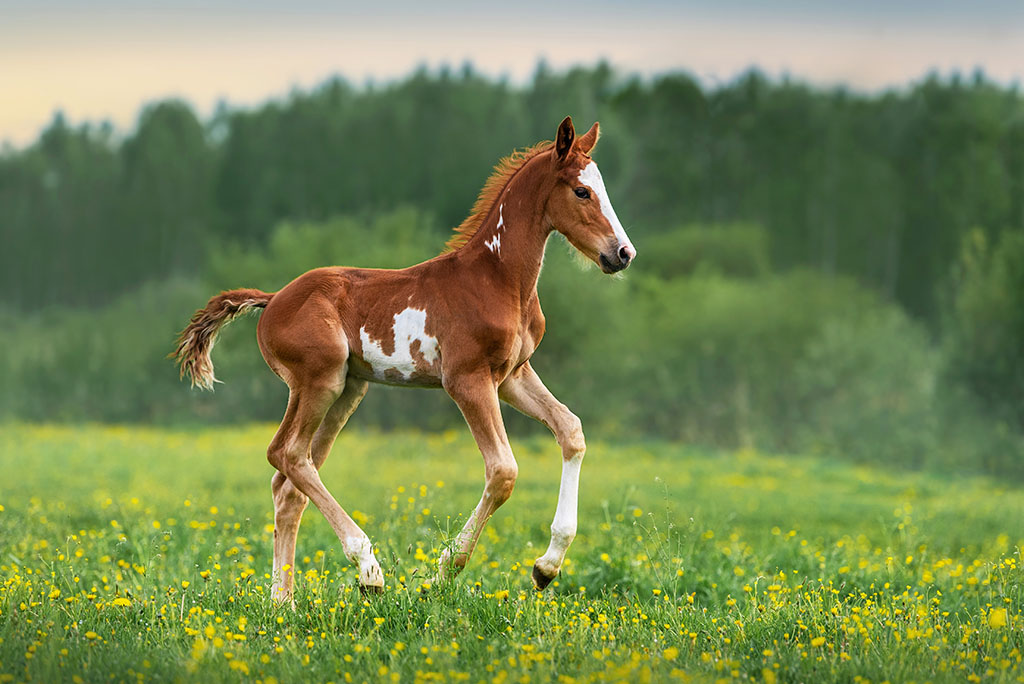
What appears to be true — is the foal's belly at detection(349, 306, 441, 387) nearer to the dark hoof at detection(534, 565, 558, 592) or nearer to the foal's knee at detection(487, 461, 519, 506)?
the foal's knee at detection(487, 461, 519, 506)

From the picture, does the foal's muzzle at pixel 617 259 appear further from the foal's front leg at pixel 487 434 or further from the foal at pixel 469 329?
the foal's front leg at pixel 487 434

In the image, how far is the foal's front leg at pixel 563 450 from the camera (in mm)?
6219

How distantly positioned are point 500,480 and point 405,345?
96cm

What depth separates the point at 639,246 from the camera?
1802 inches

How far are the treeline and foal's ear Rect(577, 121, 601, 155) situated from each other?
34.7m

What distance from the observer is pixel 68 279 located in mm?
49281

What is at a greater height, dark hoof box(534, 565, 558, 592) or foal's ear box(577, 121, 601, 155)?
foal's ear box(577, 121, 601, 155)

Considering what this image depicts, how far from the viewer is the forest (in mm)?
31109

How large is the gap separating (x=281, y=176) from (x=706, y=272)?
18.3 m

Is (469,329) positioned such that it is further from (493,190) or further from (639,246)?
(639,246)

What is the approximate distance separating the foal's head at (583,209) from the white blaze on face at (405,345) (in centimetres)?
98

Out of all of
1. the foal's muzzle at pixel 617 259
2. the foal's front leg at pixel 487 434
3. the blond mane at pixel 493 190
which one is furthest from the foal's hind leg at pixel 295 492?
the foal's muzzle at pixel 617 259

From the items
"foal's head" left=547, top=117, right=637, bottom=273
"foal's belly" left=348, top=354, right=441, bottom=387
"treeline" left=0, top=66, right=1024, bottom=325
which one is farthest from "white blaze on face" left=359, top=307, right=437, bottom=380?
"treeline" left=0, top=66, right=1024, bottom=325

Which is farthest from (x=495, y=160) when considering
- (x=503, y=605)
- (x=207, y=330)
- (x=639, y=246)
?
(x=503, y=605)
